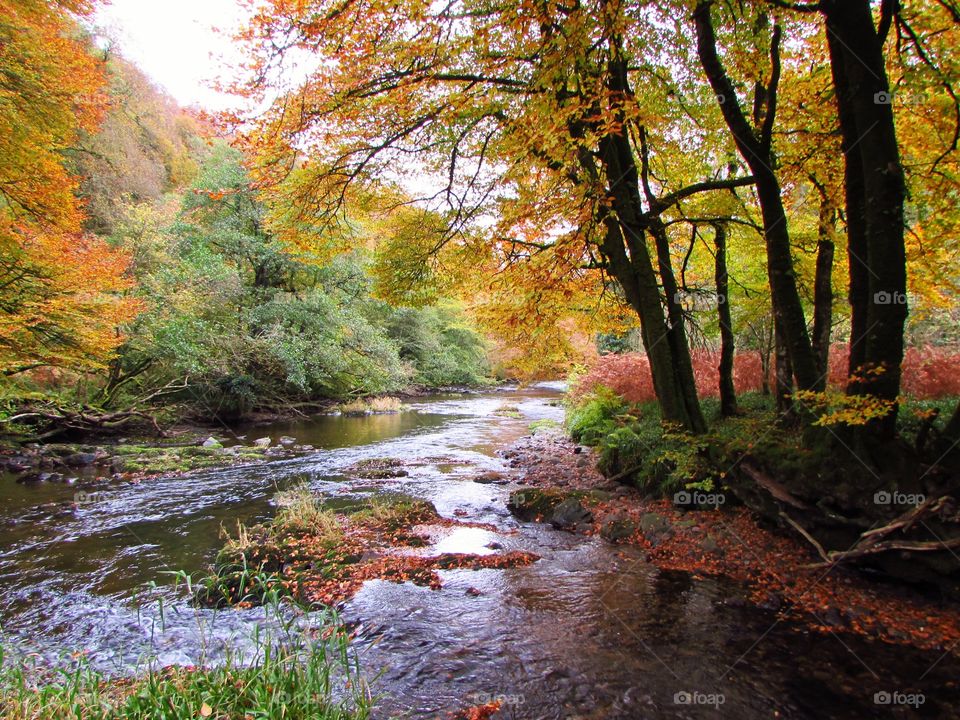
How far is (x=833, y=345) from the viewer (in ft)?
35.3

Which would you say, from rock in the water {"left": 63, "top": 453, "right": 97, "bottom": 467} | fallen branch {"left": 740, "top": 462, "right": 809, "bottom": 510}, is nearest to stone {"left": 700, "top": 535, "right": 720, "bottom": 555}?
fallen branch {"left": 740, "top": 462, "right": 809, "bottom": 510}

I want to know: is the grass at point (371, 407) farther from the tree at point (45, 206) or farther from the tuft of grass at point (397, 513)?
the tuft of grass at point (397, 513)

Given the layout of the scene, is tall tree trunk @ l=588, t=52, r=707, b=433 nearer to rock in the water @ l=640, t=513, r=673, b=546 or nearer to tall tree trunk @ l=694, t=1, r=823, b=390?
tall tree trunk @ l=694, t=1, r=823, b=390

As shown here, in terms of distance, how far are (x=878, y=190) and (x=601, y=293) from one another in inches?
194

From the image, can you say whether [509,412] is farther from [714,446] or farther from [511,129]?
[511,129]

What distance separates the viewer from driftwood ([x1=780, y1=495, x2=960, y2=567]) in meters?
4.24

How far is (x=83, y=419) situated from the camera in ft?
46.8

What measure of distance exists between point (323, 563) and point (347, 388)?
19900 mm

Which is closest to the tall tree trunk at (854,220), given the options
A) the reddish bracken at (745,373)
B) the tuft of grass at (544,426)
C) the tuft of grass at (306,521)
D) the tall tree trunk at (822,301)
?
the tall tree trunk at (822,301)

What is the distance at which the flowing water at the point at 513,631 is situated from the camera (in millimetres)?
3582

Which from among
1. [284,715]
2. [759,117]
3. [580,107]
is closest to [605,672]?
[284,715]

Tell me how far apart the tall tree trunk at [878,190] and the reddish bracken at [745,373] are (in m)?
3.79

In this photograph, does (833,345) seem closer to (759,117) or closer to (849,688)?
(759,117)

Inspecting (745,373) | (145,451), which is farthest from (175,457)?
(745,373)
